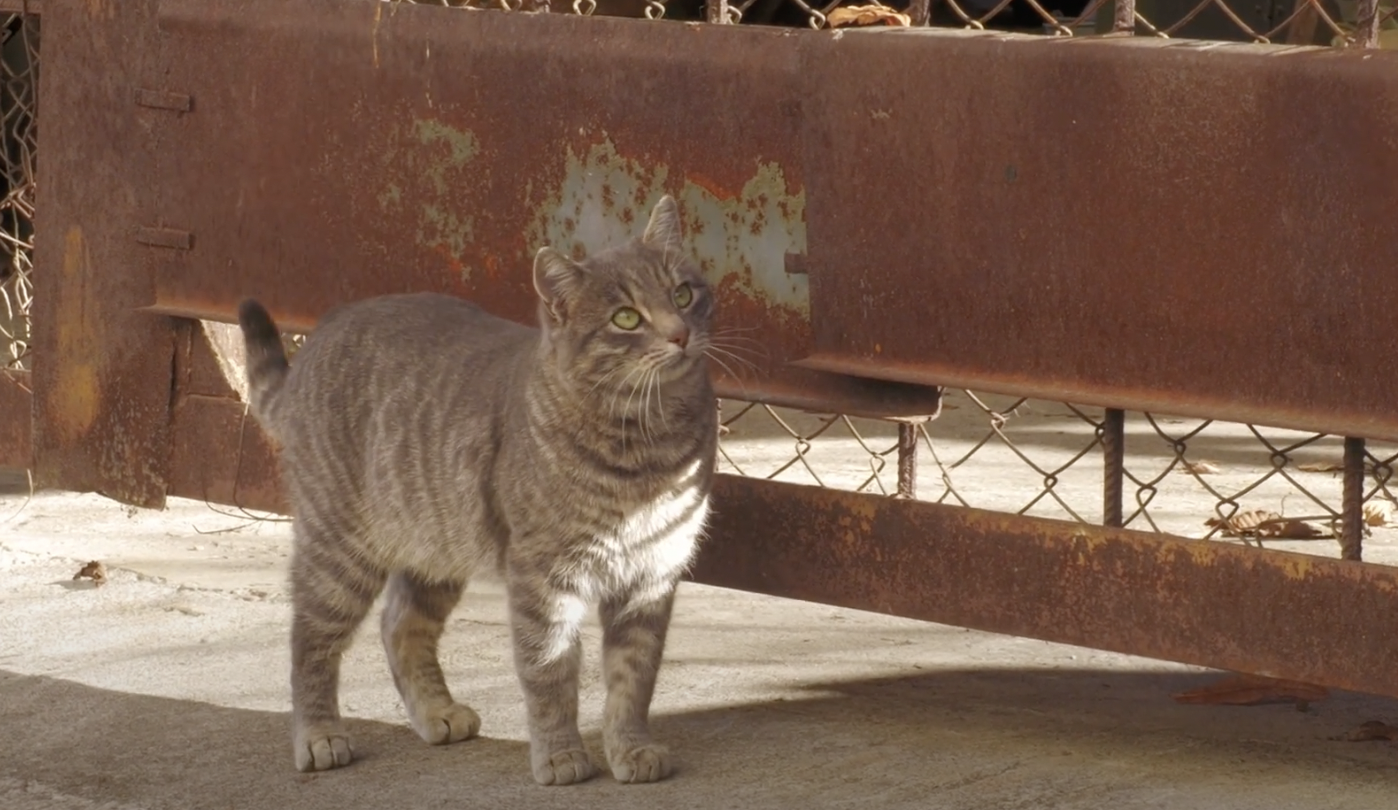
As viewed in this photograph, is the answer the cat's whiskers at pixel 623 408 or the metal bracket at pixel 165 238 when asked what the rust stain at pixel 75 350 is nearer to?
the metal bracket at pixel 165 238

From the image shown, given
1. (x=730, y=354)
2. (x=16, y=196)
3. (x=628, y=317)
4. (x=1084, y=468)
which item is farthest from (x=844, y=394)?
(x=16, y=196)

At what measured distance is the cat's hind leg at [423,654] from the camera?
3.77 meters

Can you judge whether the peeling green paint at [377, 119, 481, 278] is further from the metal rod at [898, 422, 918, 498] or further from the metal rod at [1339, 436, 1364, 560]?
the metal rod at [1339, 436, 1364, 560]

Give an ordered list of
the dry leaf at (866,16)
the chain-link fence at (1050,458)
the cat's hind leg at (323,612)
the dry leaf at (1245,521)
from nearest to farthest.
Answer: the cat's hind leg at (323,612) → the chain-link fence at (1050,458) → the dry leaf at (1245,521) → the dry leaf at (866,16)

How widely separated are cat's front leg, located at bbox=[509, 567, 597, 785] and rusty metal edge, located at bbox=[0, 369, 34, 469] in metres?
1.99

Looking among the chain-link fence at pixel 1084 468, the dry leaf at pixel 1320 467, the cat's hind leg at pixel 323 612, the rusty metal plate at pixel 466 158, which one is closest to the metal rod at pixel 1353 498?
the rusty metal plate at pixel 466 158

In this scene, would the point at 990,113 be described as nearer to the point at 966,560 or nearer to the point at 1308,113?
the point at 1308,113

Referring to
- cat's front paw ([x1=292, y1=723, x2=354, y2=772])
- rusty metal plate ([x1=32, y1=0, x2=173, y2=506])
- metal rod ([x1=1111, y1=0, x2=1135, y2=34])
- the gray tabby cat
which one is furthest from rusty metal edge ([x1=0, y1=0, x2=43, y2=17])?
metal rod ([x1=1111, y1=0, x2=1135, y2=34])

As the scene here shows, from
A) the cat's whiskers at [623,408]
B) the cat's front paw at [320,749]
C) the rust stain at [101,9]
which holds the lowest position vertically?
the cat's front paw at [320,749]

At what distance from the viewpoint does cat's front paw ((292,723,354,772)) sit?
363 centimetres

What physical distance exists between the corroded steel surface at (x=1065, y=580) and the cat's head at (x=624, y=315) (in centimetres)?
53

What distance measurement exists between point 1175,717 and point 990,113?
4.15 ft

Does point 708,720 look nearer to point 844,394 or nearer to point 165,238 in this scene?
point 844,394

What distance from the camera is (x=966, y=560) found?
12.1 feet
